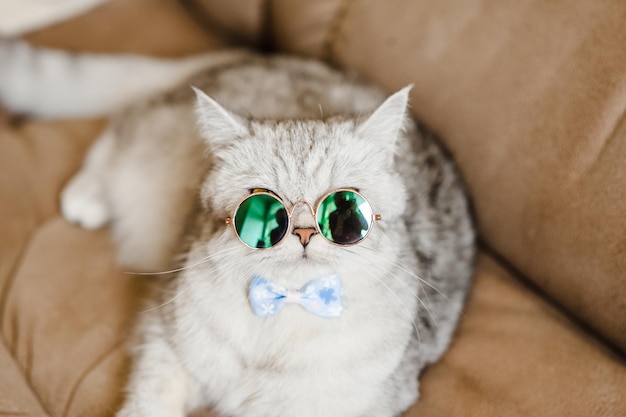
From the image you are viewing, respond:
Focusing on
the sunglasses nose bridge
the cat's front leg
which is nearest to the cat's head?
the sunglasses nose bridge

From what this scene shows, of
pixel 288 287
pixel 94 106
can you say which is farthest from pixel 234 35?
pixel 288 287

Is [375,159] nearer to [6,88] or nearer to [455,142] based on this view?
[455,142]

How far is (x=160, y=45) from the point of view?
225 centimetres

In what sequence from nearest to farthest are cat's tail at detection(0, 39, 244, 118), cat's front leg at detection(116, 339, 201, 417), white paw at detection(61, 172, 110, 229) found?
cat's front leg at detection(116, 339, 201, 417) → white paw at detection(61, 172, 110, 229) → cat's tail at detection(0, 39, 244, 118)

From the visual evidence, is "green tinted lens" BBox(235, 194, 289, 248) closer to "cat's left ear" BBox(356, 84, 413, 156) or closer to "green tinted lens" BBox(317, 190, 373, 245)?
"green tinted lens" BBox(317, 190, 373, 245)

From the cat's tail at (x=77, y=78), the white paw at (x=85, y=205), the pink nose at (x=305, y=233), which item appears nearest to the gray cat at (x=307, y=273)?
the pink nose at (x=305, y=233)

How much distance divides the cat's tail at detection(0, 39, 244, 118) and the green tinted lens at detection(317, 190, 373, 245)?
1.19 metres

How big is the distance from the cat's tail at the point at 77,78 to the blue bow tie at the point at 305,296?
3.71 feet

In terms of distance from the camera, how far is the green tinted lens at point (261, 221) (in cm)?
102

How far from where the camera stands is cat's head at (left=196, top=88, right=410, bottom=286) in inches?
41.9

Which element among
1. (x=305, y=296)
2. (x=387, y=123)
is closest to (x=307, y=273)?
(x=305, y=296)

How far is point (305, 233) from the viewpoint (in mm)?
1031

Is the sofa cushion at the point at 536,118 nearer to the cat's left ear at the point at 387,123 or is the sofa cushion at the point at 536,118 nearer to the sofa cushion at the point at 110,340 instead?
the sofa cushion at the point at 110,340

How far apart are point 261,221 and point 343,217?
16 centimetres
